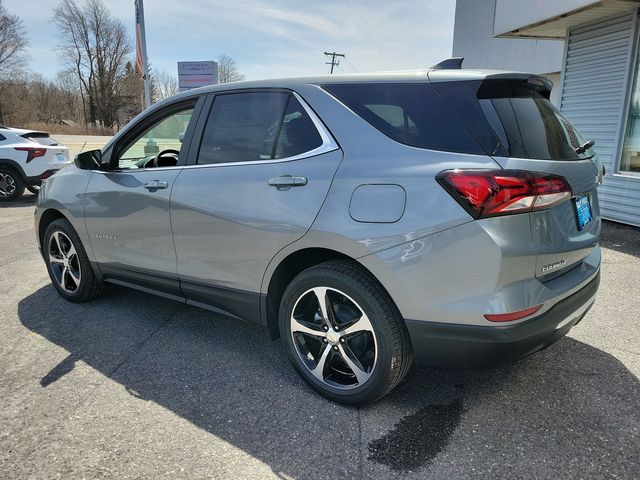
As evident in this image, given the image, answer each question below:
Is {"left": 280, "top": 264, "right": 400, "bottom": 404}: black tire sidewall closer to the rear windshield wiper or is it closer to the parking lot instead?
the parking lot

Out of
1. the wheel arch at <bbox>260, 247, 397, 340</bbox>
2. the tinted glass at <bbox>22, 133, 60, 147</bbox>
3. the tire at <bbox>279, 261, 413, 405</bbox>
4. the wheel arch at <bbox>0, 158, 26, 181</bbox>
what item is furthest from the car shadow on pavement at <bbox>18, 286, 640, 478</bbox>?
the tinted glass at <bbox>22, 133, 60, 147</bbox>

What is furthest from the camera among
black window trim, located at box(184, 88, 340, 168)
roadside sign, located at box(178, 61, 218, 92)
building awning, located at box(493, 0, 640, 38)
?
roadside sign, located at box(178, 61, 218, 92)

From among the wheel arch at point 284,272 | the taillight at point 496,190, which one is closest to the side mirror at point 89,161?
the wheel arch at point 284,272

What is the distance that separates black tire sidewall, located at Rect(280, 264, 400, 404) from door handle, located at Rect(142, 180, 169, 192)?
1.19m

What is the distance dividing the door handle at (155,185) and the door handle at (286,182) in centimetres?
94

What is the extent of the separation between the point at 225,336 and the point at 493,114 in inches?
94.6

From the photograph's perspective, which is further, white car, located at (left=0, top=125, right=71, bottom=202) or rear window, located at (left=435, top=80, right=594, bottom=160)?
white car, located at (left=0, top=125, right=71, bottom=202)

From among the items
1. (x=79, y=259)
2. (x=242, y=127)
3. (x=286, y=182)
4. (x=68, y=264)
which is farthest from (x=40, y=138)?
(x=286, y=182)

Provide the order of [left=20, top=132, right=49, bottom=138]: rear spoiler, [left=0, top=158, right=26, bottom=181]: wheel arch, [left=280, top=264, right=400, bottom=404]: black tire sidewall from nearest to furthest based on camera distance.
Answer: [left=280, top=264, right=400, bottom=404]: black tire sidewall, [left=0, top=158, right=26, bottom=181]: wheel arch, [left=20, top=132, right=49, bottom=138]: rear spoiler

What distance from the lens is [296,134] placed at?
2.73m

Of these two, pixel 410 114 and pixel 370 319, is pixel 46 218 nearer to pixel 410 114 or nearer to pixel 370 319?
pixel 370 319

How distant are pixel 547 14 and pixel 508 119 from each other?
247 inches

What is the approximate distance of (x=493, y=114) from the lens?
Result: 2.26 metres

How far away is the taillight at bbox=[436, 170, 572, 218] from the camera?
207 cm
